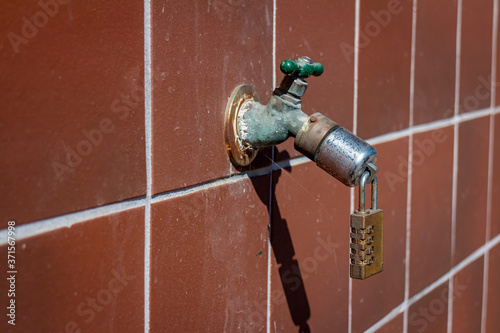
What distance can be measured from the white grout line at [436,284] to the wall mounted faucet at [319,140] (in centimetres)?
39

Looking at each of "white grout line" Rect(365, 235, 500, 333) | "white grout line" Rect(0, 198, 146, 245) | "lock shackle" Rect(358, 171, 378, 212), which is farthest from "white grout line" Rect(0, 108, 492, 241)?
"white grout line" Rect(365, 235, 500, 333)

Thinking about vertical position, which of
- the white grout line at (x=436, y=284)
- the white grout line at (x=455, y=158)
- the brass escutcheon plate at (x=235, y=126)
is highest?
the brass escutcheon plate at (x=235, y=126)

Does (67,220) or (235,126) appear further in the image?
(235,126)

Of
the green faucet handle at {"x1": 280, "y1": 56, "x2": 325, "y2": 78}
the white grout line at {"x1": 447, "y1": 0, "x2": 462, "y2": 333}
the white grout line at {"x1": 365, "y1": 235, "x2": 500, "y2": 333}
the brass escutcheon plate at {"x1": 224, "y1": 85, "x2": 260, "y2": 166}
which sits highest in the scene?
the green faucet handle at {"x1": 280, "y1": 56, "x2": 325, "y2": 78}

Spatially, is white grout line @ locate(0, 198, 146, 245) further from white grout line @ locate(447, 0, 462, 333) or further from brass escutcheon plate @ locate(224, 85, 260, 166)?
white grout line @ locate(447, 0, 462, 333)

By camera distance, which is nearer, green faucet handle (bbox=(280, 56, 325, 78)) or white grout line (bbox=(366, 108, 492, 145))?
green faucet handle (bbox=(280, 56, 325, 78))

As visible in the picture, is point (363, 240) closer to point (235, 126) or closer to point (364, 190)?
point (364, 190)

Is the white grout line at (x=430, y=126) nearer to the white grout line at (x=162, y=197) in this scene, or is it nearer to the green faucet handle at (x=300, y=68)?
the white grout line at (x=162, y=197)

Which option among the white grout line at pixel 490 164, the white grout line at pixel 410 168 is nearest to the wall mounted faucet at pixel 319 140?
the white grout line at pixel 410 168

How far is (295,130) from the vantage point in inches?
22.8

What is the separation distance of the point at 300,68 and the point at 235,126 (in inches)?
3.9

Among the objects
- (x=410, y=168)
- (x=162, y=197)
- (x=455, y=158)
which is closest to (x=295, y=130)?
(x=162, y=197)

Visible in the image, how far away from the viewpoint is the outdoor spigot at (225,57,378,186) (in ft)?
1.81

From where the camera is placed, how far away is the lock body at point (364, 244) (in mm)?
566
